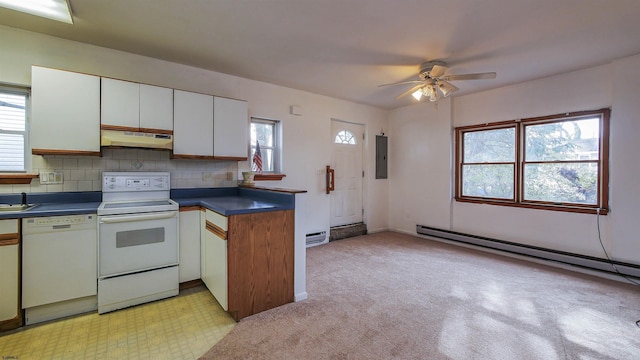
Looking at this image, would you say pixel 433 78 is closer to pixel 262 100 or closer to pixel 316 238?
pixel 262 100

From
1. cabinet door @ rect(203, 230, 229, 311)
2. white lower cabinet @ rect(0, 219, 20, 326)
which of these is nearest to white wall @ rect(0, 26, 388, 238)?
white lower cabinet @ rect(0, 219, 20, 326)

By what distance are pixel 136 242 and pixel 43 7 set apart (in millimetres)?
2094

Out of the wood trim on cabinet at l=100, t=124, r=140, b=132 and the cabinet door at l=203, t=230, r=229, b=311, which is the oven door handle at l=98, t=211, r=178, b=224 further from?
the wood trim on cabinet at l=100, t=124, r=140, b=132

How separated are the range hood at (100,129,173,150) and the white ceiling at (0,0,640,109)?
3.16 ft

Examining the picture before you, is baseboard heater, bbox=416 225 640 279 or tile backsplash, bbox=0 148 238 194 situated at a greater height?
tile backsplash, bbox=0 148 238 194

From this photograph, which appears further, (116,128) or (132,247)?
(116,128)

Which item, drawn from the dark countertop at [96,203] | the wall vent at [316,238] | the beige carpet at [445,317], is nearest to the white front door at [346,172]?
the wall vent at [316,238]

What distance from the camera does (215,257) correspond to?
98.8 inches

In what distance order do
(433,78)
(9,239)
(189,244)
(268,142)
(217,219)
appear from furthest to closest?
(268,142), (433,78), (189,244), (217,219), (9,239)

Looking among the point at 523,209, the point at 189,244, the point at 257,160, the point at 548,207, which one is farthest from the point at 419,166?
the point at 189,244

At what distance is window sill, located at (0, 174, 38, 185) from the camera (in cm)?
248

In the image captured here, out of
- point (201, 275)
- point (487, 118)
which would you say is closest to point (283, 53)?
point (201, 275)

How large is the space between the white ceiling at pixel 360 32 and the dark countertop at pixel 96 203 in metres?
1.58

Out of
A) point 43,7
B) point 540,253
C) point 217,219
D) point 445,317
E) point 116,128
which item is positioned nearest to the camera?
point 43,7
